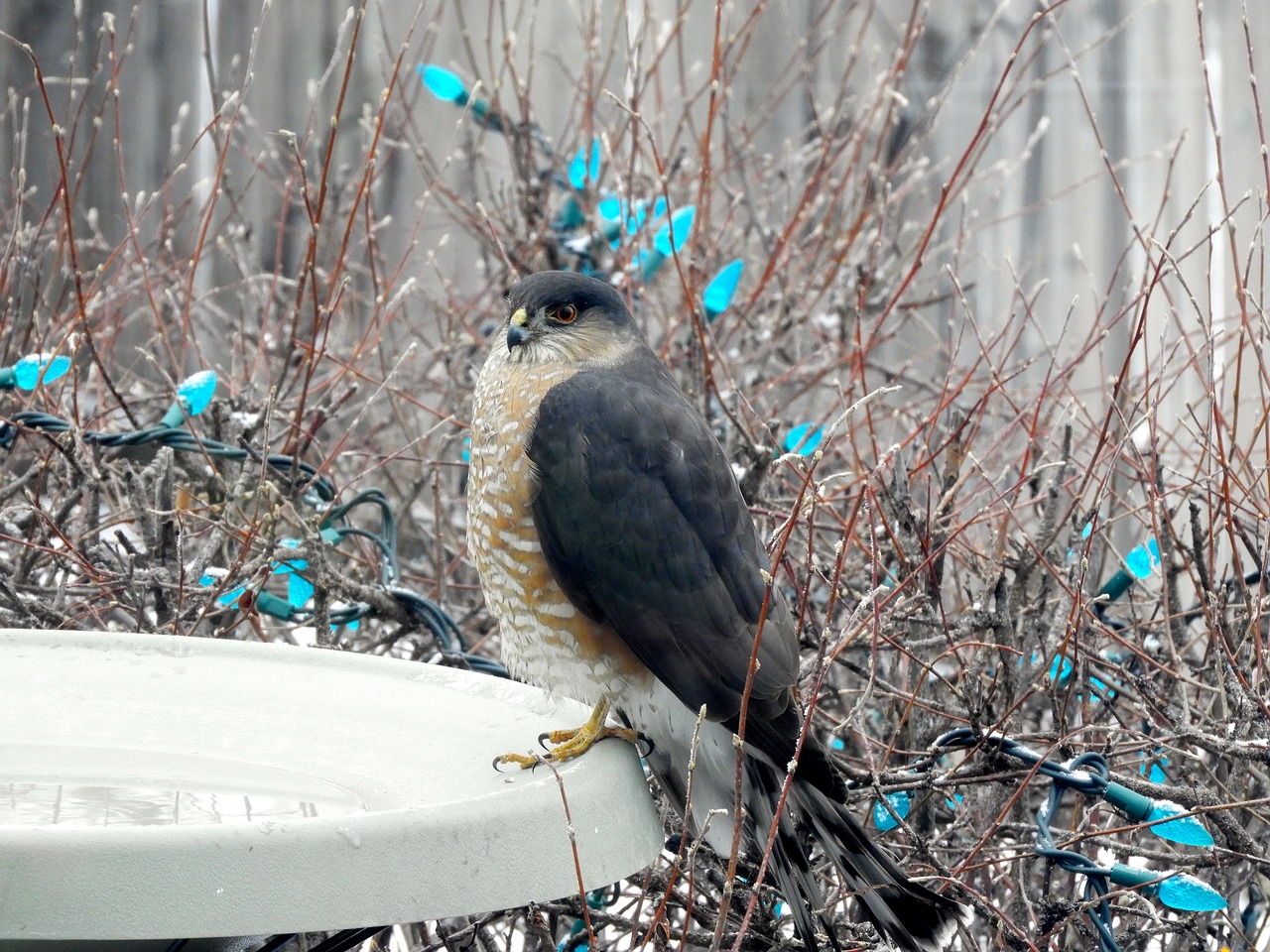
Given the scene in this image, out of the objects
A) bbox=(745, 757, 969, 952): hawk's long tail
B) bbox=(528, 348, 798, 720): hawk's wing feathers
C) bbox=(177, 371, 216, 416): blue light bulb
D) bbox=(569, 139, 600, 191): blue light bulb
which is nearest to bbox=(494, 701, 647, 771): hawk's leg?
bbox=(528, 348, 798, 720): hawk's wing feathers

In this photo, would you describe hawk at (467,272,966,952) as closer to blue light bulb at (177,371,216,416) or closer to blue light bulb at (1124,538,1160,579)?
blue light bulb at (177,371,216,416)

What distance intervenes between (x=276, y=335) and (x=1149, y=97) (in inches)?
131

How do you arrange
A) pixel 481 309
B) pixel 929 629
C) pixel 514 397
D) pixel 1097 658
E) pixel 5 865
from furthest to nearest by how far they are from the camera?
pixel 481 309 < pixel 929 629 < pixel 514 397 < pixel 1097 658 < pixel 5 865

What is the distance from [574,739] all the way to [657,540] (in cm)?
36

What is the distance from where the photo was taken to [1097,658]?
212cm

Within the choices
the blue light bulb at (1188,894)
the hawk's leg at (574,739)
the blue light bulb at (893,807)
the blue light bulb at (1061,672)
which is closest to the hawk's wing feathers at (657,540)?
the hawk's leg at (574,739)

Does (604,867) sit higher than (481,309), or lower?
lower

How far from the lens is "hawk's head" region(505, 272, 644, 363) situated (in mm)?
2697

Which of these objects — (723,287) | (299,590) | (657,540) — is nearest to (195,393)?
(299,590)

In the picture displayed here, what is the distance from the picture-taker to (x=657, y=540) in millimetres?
2359

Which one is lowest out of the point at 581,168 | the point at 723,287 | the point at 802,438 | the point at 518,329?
the point at 802,438

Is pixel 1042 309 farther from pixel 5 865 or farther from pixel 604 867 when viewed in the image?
pixel 5 865

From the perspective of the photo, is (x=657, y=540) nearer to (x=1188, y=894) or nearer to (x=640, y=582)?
(x=640, y=582)

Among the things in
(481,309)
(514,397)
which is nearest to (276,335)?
(481,309)
